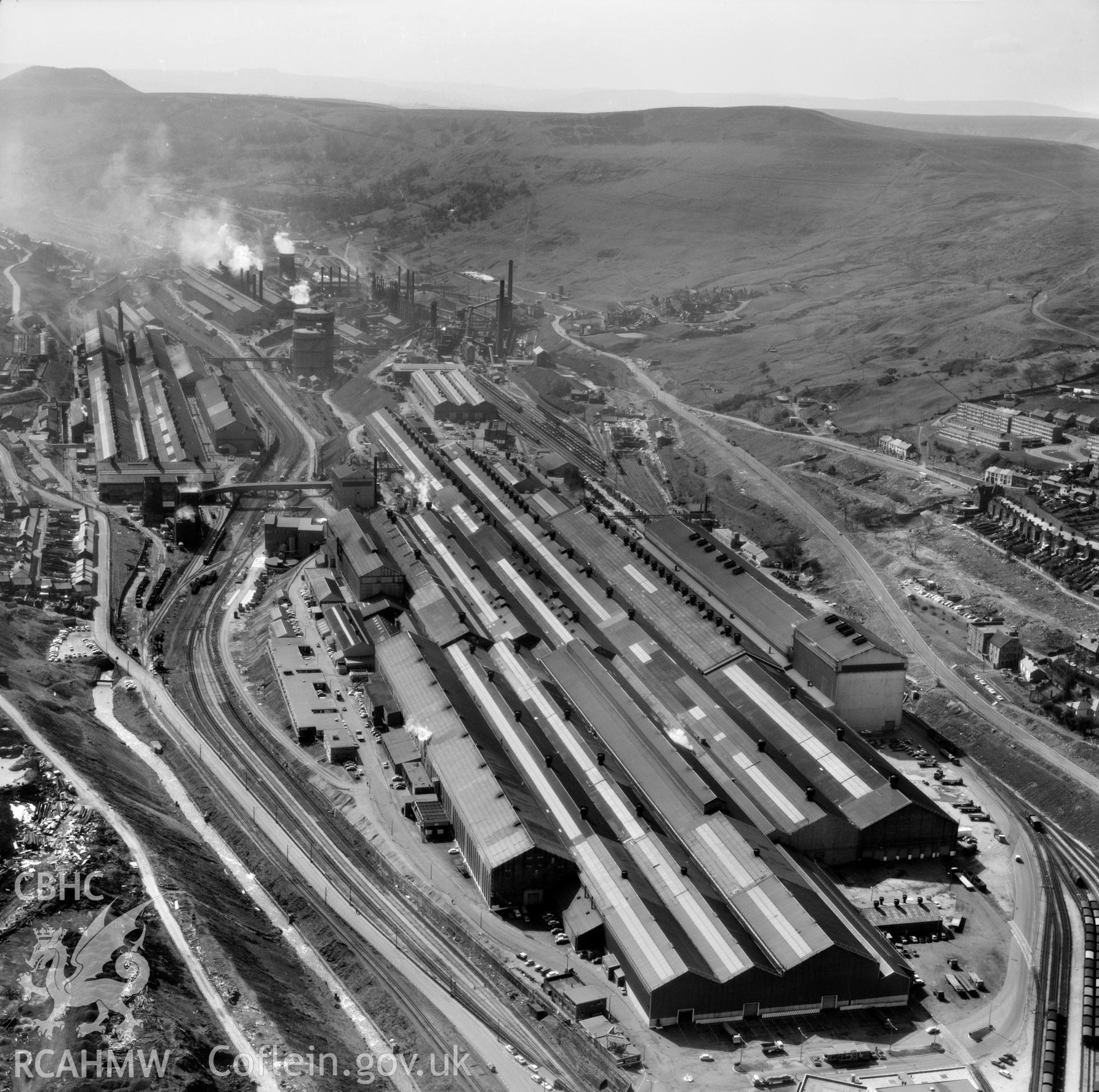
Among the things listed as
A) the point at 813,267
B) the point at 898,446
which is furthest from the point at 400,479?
the point at 813,267

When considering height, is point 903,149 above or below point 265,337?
above

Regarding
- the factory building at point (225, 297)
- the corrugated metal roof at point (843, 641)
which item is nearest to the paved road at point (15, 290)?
the factory building at point (225, 297)

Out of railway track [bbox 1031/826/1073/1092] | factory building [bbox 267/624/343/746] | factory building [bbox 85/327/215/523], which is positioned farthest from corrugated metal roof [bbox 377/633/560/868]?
factory building [bbox 85/327/215/523]

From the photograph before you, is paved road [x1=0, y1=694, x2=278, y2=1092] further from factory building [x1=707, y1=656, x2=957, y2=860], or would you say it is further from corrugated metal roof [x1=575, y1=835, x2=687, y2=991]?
factory building [x1=707, y1=656, x2=957, y2=860]

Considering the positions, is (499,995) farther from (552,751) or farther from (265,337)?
(265,337)

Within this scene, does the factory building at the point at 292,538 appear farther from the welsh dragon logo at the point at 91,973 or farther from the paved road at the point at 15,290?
the paved road at the point at 15,290

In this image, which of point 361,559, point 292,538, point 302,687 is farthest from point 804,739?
point 292,538
